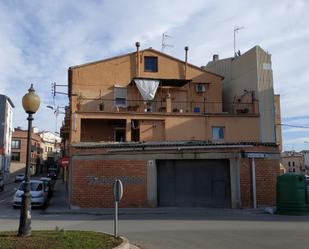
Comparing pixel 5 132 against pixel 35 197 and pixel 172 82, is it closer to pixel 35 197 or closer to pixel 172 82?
pixel 172 82

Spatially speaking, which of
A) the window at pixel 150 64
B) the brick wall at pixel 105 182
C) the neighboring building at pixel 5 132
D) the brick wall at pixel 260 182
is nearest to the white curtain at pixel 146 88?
the window at pixel 150 64

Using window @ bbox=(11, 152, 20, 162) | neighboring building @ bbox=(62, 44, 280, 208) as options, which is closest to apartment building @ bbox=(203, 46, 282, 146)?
neighboring building @ bbox=(62, 44, 280, 208)

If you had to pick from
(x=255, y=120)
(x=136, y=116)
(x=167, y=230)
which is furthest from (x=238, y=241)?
(x=255, y=120)

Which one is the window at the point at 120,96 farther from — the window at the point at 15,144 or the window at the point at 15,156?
the window at the point at 15,144

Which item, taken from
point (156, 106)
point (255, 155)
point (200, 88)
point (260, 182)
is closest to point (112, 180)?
point (255, 155)

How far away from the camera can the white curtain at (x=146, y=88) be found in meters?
35.7

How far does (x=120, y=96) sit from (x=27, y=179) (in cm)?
2520

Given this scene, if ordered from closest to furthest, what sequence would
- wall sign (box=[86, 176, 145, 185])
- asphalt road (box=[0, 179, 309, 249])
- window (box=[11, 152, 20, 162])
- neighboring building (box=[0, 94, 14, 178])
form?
asphalt road (box=[0, 179, 309, 249]), wall sign (box=[86, 176, 145, 185]), neighboring building (box=[0, 94, 14, 178]), window (box=[11, 152, 20, 162])

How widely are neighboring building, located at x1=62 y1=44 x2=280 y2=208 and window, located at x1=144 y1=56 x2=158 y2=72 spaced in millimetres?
84

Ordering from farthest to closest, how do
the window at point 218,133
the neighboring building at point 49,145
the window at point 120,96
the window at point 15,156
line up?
the neighboring building at point 49,145
the window at point 15,156
the window at point 120,96
the window at point 218,133

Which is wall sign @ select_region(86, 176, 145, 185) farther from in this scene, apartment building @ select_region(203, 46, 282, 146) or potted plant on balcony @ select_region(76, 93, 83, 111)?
apartment building @ select_region(203, 46, 282, 146)

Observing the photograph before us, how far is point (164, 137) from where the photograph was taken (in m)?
33.5

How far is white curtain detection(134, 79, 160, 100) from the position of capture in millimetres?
35688

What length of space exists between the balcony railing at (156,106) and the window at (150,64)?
3.09 metres
